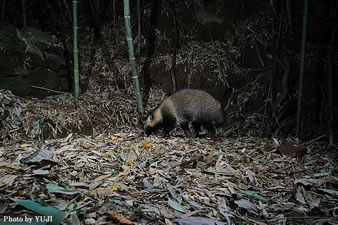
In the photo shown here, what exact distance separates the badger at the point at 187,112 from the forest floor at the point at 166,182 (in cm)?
82

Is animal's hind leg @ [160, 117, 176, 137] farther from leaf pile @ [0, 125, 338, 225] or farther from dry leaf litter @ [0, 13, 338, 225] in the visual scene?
leaf pile @ [0, 125, 338, 225]

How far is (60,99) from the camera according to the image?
561cm

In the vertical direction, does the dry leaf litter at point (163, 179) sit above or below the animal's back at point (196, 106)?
below

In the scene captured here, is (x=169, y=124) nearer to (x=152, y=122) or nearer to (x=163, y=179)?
(x=152, y=122)

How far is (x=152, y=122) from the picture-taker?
17.4 feet

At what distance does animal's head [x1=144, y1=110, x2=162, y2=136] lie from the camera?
526 centimetres

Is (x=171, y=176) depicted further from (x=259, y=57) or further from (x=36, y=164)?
(x=259, y=57)

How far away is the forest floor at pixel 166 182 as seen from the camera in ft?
6.25

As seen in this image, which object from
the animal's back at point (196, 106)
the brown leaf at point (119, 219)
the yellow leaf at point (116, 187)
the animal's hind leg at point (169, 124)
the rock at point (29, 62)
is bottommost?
the animal's hind leg at point (169, 124)

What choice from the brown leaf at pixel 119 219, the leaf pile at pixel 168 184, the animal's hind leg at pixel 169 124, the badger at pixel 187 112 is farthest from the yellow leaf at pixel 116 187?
the animal's hind leg at pixel 169 124

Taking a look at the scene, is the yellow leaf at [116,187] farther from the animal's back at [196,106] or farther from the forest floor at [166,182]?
the animal's back at [196,106]

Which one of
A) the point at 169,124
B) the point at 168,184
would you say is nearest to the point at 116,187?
the point at 168,184

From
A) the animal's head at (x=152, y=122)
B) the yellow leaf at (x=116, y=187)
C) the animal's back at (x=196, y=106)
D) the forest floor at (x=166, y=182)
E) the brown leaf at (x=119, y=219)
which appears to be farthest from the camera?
the animal's head at (x=152, y=122)

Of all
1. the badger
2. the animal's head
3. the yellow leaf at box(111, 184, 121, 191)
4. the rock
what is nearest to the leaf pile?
the yellow leaf at box(111, 184, 121, 191)
